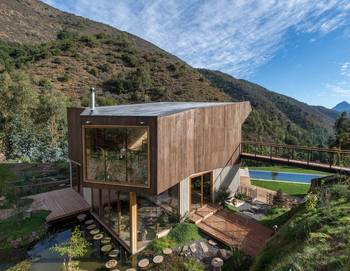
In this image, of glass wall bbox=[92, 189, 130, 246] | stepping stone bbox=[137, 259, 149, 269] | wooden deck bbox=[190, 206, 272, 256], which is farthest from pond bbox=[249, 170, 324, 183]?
stepping stone bbox=[137, 259, 149, 269]

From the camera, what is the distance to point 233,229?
463 inches

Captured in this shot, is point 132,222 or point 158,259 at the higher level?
point 132,222

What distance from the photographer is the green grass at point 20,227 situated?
11.3 m

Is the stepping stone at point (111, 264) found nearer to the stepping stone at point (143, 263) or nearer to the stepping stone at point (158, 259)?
the stepping stone at point (143, 263)

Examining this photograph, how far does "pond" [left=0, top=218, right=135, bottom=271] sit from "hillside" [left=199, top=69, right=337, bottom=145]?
1087 inches

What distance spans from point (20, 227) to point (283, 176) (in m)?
21.5

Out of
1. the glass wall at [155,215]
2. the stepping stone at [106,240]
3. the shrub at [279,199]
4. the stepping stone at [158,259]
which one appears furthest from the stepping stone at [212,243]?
the shrub at [279,199]

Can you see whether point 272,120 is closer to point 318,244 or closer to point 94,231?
point 94,231

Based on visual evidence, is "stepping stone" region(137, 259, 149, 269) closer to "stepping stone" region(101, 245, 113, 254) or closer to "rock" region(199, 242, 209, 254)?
"stepping stone" region(101, 245, 113, 254)

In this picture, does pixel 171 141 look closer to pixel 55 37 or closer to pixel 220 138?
pixel 220 138

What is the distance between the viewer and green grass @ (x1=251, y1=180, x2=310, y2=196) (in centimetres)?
1800

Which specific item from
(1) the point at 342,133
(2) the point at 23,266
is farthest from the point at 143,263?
(1) the point at 342,133

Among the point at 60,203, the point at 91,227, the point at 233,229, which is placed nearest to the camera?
the point at 233,229

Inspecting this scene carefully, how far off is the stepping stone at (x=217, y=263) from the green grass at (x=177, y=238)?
64.1 inches
